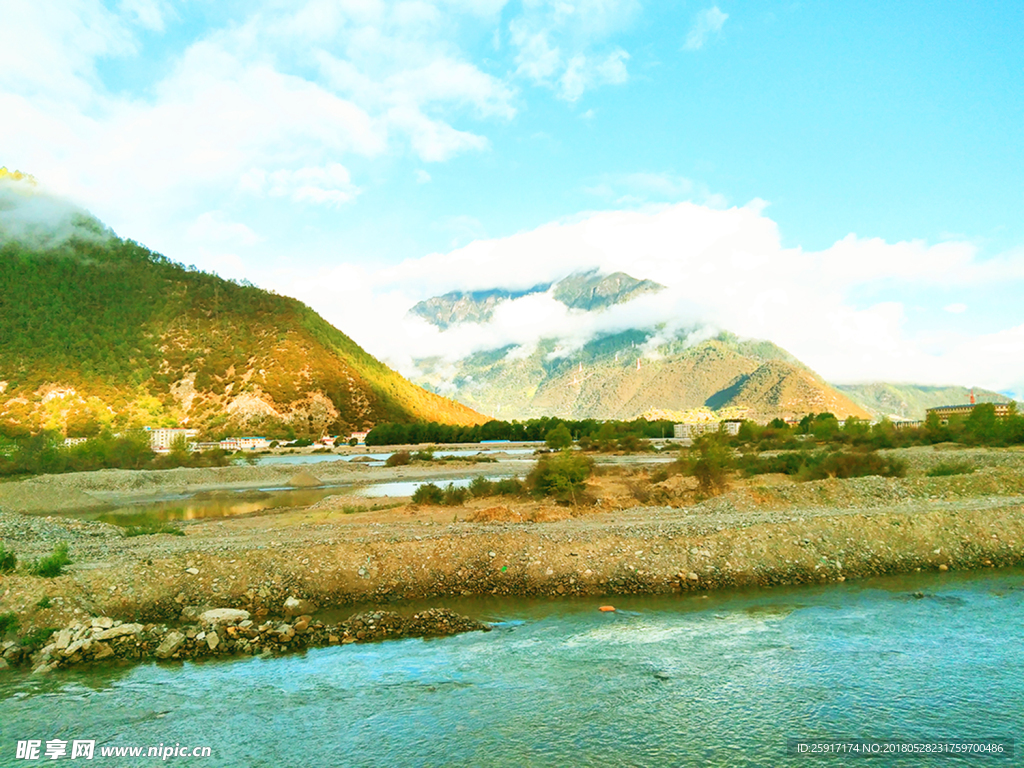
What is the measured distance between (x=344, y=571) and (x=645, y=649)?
8.86m

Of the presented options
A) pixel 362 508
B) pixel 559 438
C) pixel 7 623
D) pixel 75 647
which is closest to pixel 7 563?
pixel 7 623

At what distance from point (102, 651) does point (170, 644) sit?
139 centimetres

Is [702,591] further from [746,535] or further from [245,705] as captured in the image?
[245,705]

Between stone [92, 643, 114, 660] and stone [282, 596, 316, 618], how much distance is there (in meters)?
3.85

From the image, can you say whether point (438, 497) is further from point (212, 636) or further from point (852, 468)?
point (852, 468)

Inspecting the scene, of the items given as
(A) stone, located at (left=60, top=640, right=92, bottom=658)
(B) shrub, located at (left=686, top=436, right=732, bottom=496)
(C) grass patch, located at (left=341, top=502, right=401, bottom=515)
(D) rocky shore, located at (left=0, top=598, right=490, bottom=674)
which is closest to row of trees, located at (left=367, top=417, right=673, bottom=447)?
(B) shrub, located at (left=686, top=436, right=732, bottom=496)

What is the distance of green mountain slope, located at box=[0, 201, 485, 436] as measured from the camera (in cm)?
11206

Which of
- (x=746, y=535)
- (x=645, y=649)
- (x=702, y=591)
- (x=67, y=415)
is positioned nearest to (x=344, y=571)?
(x=645, y=649)

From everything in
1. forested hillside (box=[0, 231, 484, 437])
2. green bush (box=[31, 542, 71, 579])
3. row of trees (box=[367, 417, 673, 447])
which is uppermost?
forested hillside (box=[0, 231, 484, 437])

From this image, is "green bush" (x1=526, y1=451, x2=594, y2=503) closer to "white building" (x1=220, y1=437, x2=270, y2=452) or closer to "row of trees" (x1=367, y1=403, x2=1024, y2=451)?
"row of trees" (x1=367, y1=403, x2=1024, y2=451)

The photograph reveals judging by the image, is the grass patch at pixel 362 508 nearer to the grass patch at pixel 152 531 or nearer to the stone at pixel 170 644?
the grass patch at pixel 152 531

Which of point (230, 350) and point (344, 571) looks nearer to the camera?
point (344, 571)

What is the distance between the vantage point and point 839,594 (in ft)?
52.3

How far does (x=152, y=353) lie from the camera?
131000mm
